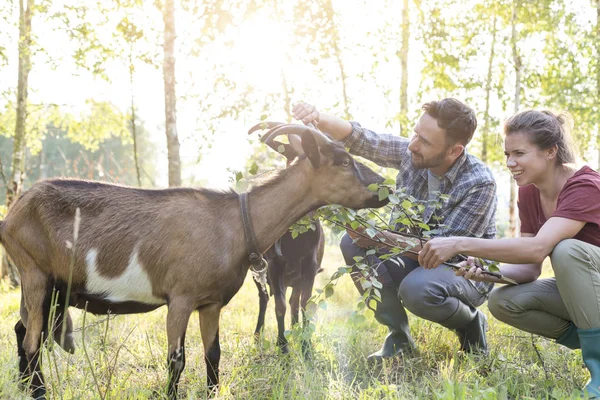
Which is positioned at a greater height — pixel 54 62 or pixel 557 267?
pixel 54 62

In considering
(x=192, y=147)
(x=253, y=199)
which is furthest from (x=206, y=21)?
(x=253, y=199)

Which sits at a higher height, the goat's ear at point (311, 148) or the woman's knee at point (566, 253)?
the goat's ear at point (311, 148)

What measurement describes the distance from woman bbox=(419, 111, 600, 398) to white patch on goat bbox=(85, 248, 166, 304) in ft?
5.74

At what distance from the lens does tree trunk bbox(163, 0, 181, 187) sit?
7.27 m

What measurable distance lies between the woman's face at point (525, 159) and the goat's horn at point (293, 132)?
3.85ft

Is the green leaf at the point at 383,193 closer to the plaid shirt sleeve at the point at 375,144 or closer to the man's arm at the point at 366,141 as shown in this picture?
the man's arm at the point at 366,141

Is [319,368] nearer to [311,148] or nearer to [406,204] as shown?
[406,204]

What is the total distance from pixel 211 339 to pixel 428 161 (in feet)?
6.89

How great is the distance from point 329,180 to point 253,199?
53cm

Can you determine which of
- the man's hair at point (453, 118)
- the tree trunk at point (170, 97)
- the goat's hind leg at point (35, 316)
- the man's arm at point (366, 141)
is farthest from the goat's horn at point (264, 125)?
the tree trunk at point (170, 97)

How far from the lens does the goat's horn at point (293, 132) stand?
339 centimetres

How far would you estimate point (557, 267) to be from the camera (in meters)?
3.20

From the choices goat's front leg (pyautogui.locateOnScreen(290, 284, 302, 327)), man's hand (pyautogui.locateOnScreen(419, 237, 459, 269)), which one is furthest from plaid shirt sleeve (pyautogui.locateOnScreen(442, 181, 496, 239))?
goat's front leg (pyautogui.locateOnScreen(290, 284, 302, 327))

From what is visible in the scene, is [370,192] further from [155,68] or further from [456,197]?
[155,68]
